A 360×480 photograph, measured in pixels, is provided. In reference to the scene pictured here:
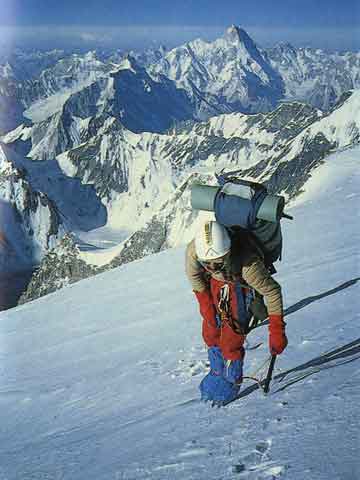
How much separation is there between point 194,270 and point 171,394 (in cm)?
165

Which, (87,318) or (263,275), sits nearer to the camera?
(263,275)

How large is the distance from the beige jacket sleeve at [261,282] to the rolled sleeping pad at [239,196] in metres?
0.47

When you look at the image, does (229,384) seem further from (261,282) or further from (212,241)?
(212,241)

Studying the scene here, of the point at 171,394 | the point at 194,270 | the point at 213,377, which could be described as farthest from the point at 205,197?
the point at 171,394

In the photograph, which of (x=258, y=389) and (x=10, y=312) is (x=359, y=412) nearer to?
(x=258, y=389)

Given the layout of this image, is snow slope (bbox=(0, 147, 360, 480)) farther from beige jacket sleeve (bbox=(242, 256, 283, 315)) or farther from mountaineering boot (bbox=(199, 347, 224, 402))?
beige jacket sleeve (bbox=(242, 256, 283, 315))

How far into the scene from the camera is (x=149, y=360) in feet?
26.3

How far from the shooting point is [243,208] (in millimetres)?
5457

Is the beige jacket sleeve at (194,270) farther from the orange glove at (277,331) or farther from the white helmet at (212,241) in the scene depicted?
the orange glove at (277,331)

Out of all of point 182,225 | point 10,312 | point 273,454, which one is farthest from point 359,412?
point 182,225

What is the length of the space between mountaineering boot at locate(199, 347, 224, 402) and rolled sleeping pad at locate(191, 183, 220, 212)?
1718mm

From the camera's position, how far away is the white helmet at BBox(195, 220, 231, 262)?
527cm

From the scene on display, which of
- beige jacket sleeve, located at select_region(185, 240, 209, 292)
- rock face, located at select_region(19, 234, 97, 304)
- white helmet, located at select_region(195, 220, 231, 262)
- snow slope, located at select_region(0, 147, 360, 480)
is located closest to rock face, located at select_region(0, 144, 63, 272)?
rock face, located at select_region(19, 234, 97, 304)

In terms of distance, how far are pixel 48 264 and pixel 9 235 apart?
65.3 meters
